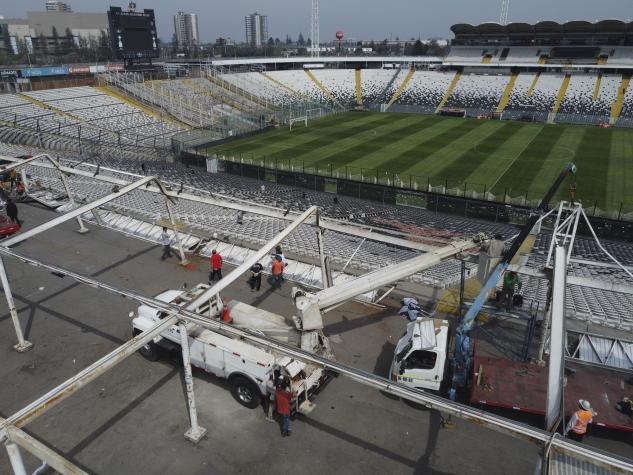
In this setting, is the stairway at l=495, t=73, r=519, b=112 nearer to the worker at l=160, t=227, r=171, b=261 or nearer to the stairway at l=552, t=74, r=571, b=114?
the stairway at l=552, t=74, r=571, b=114

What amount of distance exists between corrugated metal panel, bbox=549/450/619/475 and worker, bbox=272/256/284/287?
11447mm

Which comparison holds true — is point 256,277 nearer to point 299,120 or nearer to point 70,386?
point 70,386

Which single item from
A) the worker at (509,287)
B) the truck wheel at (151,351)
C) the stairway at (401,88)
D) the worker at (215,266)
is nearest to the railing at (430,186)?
the worker at (509,287)

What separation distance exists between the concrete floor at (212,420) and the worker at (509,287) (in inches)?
137

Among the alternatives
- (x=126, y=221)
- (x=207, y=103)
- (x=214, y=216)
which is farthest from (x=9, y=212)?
(x=207, y=103)

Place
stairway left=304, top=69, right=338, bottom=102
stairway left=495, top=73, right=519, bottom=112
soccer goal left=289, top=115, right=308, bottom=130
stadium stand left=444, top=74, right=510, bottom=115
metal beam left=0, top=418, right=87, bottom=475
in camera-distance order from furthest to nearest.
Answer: stairway left=304, top=69, right=338, bottom=102
stadium stand left=444, top=74, right=510, bottom=115
stairway left=495, top=73, right=519, bottom=112
soccer goal left=289, top=115, right=308, bottom=130
metal beam left=0, top=418, right=87, bottom=475

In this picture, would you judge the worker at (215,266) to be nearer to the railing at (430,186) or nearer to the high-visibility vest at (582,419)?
the high-visibility vest at (582,419)

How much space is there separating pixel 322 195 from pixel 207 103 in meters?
39.9

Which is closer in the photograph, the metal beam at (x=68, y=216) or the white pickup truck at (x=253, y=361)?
the white pickup truck at (x=253, y=361)

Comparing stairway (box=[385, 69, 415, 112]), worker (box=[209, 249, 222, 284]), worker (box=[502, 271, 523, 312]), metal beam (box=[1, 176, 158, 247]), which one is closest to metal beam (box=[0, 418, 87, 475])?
metal beam (box=[1, 176, 158, 247])

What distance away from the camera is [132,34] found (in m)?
60.9

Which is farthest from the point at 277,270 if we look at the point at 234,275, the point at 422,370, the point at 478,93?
the point at 478,93

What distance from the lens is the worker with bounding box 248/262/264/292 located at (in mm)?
16656

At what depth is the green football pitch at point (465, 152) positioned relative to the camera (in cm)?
3522
